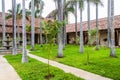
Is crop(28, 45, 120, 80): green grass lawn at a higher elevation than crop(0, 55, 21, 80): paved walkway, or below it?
higher

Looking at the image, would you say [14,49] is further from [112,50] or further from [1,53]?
[112,50]

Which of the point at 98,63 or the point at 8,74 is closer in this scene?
the point at 8,74

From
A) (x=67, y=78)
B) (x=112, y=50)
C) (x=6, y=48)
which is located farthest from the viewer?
(x=6, y=48)

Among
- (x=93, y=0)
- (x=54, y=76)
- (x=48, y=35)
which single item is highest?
(x=93, y=0)

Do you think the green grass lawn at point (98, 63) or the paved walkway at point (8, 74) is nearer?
the paved walkway at point (8, 74)

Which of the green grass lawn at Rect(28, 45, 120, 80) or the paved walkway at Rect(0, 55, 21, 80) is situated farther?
the green grass lawn at Rect(28, 45, 120, 80)

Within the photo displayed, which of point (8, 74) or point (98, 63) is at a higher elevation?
point (98, 63)

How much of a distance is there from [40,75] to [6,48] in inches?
710

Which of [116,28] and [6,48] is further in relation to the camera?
[116,28]

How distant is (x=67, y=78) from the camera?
9.99 meters

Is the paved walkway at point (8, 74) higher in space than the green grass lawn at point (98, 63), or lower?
lower

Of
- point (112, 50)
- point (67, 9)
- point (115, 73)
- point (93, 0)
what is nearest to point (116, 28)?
point (67, 9)

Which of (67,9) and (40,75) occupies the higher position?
(67,9)

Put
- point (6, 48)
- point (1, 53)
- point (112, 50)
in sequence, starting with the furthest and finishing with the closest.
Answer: point (6, 48) → point (1, 53) → point (112, 50)
